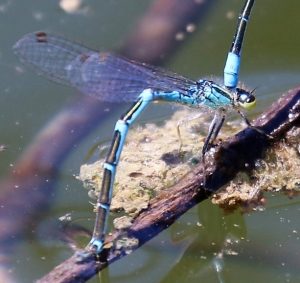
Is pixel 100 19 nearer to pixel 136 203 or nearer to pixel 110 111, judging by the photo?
pixel 110 111

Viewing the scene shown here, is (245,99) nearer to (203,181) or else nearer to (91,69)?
(203,181)

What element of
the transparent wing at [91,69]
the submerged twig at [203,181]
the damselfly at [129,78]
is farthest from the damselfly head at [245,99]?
the transparent wing at [91,69]

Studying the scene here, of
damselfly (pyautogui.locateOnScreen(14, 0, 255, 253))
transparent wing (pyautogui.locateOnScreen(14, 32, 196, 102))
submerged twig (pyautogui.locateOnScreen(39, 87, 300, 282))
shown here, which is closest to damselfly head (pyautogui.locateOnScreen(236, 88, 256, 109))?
damselfly (pyautogui.locateOnScreen(14, 0, 255, 253))

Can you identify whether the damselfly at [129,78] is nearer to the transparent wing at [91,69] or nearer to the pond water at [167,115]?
the transparent wing at [91,69]

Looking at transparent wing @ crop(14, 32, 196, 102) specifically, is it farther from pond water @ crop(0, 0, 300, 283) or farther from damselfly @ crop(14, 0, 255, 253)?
pond water @ crop(0, 0, 300, 283)

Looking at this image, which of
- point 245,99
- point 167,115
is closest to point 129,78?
point 167,115

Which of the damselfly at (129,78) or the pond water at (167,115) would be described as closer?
the pond water at (167,115)

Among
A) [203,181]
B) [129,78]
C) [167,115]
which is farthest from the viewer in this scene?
[167,115]
